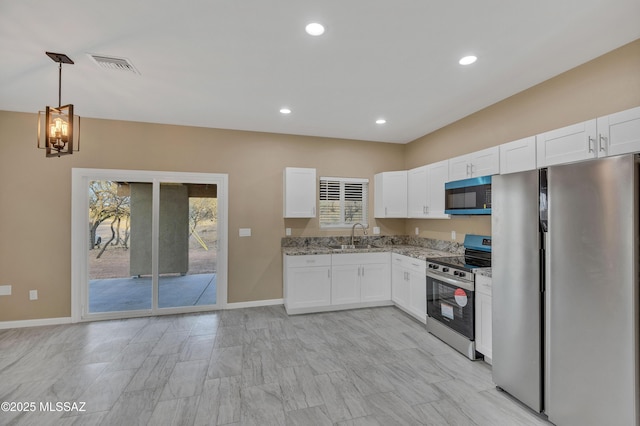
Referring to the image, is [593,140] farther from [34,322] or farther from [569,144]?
[34,322]

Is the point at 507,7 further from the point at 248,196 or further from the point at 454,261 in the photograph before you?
the point at 248,196

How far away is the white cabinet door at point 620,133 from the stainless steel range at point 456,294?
149 centimetres

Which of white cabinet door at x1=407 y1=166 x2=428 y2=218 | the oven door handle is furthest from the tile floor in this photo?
white cabinet door at x1=407 y1=166 x2=428 y2=218

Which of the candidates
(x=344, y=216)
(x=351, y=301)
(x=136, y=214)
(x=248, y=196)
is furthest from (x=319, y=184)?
(x=136, y=214)

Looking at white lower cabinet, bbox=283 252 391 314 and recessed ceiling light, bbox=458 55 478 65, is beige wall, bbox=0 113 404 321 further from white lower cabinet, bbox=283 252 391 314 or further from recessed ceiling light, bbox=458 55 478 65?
recessed ceiling light, bbox=458 55 478 65

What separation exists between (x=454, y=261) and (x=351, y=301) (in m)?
1.70

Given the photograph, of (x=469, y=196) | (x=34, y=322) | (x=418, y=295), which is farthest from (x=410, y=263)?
(x=34, y=322)

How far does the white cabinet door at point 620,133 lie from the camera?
6.48 ft

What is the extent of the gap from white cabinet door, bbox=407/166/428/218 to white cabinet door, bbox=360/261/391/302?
0.98m

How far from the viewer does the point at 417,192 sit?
452 cm

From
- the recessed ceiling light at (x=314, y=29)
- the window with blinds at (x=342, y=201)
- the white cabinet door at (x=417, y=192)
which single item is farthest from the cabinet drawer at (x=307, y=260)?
the recessed ceiling light at (x=314, y=29)

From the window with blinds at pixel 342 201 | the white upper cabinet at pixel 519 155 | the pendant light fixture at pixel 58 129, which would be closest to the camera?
the pendant light fixture at pixel 58 129

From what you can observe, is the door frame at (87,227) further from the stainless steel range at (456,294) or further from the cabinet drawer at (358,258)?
the stainless steel range at (456,294)

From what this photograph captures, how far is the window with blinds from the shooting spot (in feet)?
16.3
